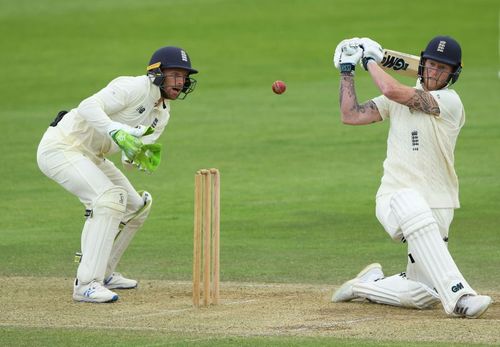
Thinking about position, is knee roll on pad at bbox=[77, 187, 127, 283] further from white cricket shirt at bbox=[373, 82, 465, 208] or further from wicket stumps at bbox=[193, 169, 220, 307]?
white cricket shirt at bbox=[373, 82, 465, 208]

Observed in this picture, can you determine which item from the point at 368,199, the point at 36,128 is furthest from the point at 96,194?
the point at 36,128

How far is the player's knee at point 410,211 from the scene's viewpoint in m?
7.62

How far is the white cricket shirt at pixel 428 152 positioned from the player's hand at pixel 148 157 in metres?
1.60

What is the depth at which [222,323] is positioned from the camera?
7492 mm

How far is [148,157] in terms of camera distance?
8.34 meters

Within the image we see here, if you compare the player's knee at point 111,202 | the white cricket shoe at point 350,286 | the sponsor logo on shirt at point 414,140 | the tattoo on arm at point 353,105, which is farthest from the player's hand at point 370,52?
the player's knee at point 111,202

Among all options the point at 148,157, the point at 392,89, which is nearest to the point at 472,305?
the point at 392,89

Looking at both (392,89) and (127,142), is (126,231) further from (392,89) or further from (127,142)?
(392,89)

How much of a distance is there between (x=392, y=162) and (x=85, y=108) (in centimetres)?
215

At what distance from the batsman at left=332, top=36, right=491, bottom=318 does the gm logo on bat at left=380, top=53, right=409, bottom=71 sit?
30cm

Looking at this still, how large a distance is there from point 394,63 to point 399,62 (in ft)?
0.12

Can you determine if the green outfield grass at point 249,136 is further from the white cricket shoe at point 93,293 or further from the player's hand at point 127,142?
the player's hand at point 127,142

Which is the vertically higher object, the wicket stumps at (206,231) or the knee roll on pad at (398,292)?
the wicket stumps at (206,231)

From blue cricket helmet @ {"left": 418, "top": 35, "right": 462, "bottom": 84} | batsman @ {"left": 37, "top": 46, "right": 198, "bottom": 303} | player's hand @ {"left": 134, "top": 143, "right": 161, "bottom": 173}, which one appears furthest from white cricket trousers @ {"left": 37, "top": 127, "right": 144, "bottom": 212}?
blue cricket helmet @ {"left": 418, "top": 35, "right": 462, "bottom": 84}
